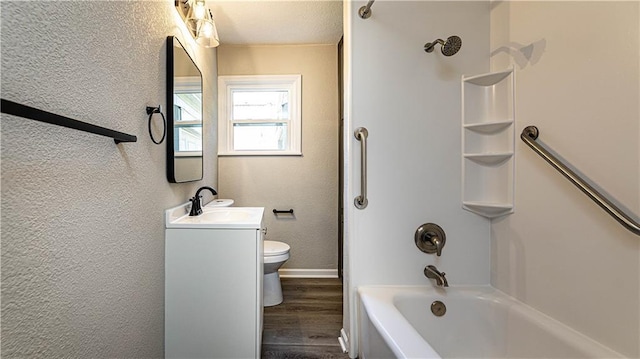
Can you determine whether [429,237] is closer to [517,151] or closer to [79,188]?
[517,151]

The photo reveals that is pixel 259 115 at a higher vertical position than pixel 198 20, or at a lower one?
lower

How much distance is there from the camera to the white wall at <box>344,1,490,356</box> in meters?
1.41

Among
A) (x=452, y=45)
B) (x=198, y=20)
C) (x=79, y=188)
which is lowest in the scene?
(x=79, y=188)

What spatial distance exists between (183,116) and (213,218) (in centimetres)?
67

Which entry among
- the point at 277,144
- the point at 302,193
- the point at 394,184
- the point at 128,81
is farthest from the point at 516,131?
the point at 277,144

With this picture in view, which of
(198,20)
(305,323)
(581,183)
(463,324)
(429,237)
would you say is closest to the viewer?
(581,183)

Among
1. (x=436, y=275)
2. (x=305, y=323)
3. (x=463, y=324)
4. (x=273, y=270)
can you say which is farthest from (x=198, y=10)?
(x=463, y=324)

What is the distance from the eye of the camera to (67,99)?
71cm

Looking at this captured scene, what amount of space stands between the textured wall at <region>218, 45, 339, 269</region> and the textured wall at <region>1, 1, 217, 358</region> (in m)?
1.49

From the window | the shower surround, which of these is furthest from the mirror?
the shower surround

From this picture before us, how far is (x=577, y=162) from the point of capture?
1.00m

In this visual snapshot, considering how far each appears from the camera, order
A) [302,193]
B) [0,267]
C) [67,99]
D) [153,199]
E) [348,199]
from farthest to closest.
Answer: [302,193]
[348,199]
[153,199]
[67,99]
[0,267]

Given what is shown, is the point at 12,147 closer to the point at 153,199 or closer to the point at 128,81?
the point at 128,81

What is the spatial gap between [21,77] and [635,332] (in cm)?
186
